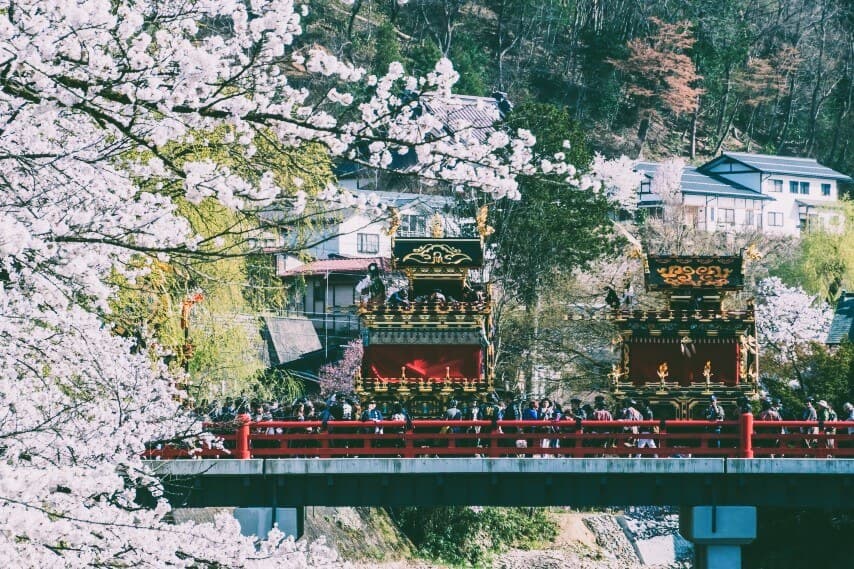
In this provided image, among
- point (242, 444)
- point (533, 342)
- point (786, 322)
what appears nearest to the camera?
point (242, 444)

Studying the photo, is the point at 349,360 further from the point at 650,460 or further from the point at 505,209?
the point at 650,460

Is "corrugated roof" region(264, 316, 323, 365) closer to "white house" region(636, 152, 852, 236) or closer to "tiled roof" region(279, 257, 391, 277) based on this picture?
"tiled roof" region(279, 257, 391, 277)

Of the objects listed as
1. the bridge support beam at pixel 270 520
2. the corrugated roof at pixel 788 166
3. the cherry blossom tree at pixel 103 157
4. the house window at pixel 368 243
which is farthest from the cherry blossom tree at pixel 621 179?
the cherry blossom tree at pixel 103 157

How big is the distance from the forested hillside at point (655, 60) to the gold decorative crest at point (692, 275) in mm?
46836

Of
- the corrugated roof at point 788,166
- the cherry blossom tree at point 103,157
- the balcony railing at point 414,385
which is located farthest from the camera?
the corrugated roof at point 788,166

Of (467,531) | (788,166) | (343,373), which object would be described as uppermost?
(788,166)

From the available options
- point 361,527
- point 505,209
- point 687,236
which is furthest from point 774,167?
point 361,527

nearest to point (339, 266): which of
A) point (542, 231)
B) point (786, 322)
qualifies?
point (542, 231)

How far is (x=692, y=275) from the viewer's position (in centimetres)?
3444

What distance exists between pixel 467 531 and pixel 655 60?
5031 cm

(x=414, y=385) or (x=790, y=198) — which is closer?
(x=414, y=385)

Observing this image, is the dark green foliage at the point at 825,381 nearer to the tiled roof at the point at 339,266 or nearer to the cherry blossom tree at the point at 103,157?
the tiled roof at the point at 339,266

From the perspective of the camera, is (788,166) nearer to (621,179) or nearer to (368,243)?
(621,179)

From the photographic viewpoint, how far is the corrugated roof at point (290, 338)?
55.7m
